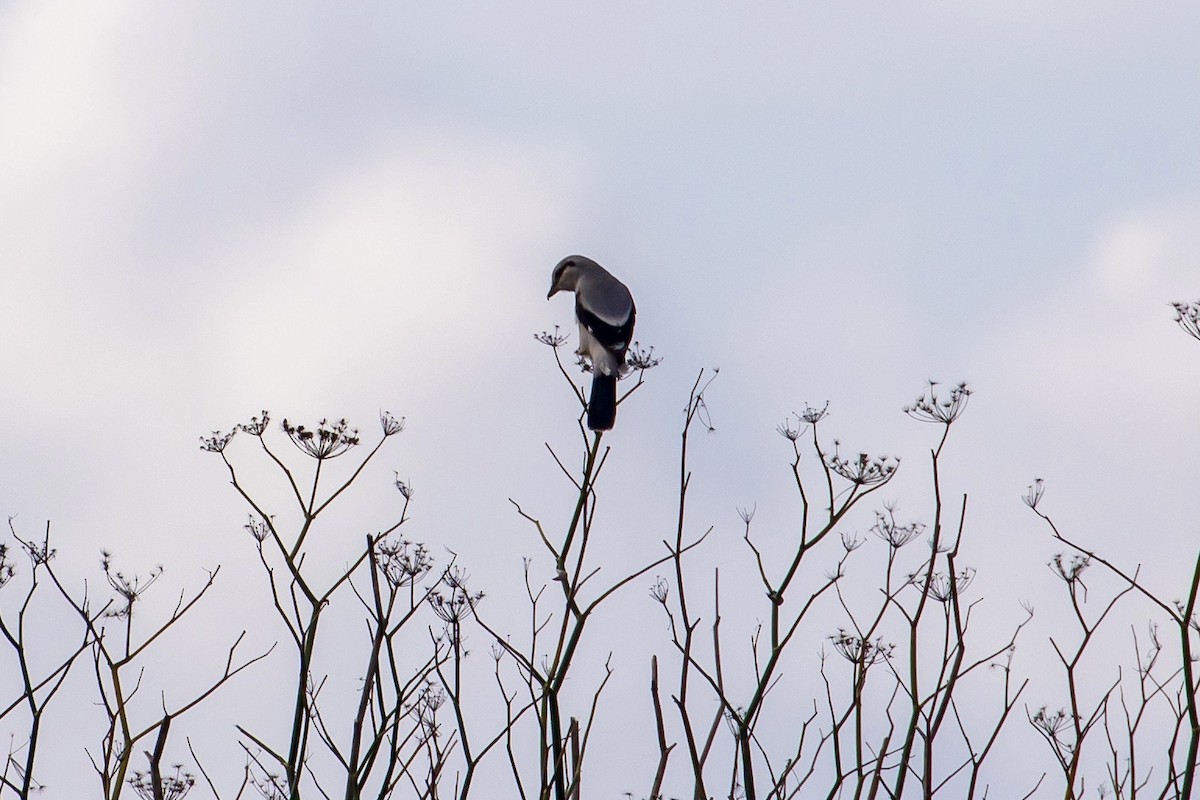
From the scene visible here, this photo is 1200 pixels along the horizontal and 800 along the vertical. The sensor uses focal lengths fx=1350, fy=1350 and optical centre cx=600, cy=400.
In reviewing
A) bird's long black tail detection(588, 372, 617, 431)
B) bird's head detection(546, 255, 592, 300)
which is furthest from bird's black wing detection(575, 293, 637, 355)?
bird's head detection(546, 255, 592, 300)

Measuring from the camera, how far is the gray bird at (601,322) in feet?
21.8

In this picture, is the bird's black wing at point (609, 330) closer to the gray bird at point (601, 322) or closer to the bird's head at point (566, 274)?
the gray bird at point (601, 322)

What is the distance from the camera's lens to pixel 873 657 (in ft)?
12.5

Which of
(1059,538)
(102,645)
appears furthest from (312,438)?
(1059,538)

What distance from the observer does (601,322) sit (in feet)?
24.8

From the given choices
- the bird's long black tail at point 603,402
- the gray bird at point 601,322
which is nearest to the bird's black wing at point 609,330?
the gray bird at point 601,322

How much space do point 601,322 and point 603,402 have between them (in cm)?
111

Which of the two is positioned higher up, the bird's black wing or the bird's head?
the bird's head

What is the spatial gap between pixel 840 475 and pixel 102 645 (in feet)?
7.01

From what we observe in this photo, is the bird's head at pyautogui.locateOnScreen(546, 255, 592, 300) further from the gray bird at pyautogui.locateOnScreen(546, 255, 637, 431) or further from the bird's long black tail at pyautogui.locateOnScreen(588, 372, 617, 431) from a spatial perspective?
the bird's long black tail at pyautogui.locateOnScreen(588, 372, 617, 431)

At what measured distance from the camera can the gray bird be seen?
6.63 meters

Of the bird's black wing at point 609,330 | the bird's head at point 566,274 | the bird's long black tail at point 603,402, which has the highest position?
the bird's head at point 566,274

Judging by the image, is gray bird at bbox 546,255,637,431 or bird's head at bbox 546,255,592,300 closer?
gray bird at bbox 546,255,637,431

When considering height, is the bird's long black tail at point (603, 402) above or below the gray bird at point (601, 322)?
below
